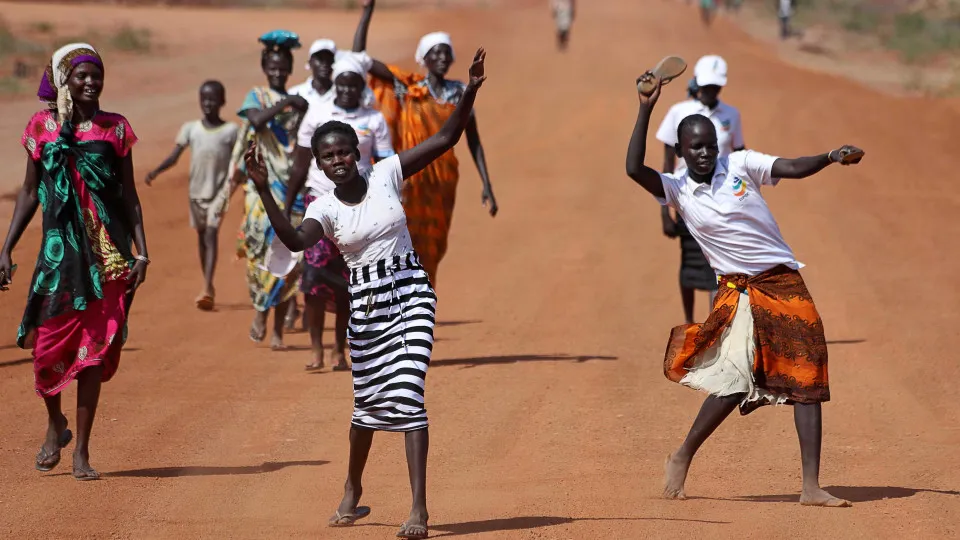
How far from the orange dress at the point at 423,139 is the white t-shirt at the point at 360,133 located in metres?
0.94

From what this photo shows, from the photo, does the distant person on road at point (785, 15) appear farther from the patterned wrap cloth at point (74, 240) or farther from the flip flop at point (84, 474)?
the flip flop at point (84, 474)

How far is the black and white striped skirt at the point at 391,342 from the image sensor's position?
6.34 meters

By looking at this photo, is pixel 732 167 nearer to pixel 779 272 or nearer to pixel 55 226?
Answer: pixel 779 272

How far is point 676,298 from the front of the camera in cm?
1441

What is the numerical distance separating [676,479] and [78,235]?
3.27 m

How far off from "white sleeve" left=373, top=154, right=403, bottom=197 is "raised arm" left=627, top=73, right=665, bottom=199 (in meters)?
1.07

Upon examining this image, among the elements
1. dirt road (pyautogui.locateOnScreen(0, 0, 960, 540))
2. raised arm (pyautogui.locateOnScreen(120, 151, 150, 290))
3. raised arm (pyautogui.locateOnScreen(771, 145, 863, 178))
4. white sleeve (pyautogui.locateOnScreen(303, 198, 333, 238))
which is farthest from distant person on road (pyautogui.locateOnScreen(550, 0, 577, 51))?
white sleeve (pyautogui.locateOnScreen(303, 198, 333, 238))

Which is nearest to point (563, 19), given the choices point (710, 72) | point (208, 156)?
point (208, 156)

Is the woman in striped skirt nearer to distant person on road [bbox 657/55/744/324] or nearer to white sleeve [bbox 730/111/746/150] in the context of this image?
distant person on road [bbox 657/55/744/324]

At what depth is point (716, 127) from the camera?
1127 cm

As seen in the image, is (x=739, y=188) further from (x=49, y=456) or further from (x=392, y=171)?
(x=49, y=456)

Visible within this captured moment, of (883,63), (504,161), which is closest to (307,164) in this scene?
(504,161)

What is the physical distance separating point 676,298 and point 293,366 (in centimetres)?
464

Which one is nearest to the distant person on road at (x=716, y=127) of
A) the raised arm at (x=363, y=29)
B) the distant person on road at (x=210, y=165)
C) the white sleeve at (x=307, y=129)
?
the raised arm at (x=363, y=29)
